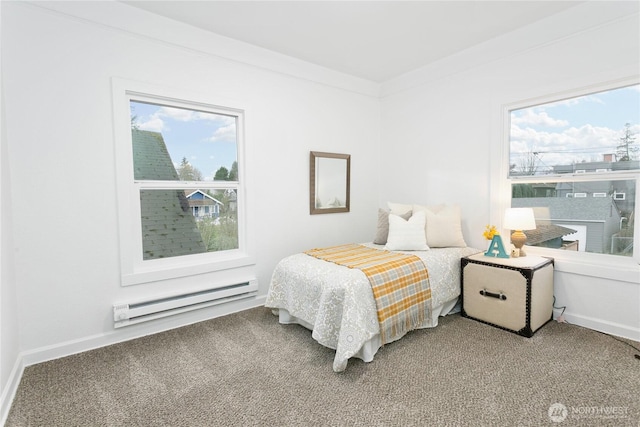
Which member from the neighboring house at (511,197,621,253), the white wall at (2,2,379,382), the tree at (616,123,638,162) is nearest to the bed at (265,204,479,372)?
the neighboring house at (511,197,621,253)

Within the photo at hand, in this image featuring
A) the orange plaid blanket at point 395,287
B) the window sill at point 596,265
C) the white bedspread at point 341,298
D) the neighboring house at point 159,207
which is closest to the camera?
the white bedspread at point 341,298

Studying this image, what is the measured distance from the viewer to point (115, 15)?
2.44m

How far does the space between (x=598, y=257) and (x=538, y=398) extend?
1.57 metres

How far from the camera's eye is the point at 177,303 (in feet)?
9.00

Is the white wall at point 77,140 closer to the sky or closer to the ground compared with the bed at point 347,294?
closer to the sky

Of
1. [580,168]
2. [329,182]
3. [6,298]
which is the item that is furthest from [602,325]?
[6,298]

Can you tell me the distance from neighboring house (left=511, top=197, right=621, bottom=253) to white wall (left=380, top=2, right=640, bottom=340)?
0.26 m

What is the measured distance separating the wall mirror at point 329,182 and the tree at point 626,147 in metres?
2.55

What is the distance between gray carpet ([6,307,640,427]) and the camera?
169 cm

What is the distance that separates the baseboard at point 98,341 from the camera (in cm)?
187

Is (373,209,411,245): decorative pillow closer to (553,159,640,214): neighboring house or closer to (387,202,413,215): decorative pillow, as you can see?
(387,202,413,215): decorative pillow

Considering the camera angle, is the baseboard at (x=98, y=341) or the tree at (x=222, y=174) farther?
the tree at (x=222, y=174)

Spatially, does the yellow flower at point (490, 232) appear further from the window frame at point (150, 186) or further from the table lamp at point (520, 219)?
the window frame at point (150, 186)

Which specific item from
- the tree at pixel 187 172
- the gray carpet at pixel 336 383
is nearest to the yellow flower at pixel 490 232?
the gray carpet at pixel 336 383
